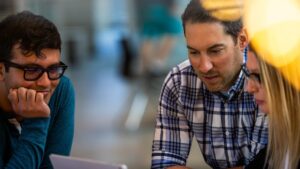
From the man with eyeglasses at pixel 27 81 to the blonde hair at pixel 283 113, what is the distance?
673 mm

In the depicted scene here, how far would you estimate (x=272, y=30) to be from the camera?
1.61m

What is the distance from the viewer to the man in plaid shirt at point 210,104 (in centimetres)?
189

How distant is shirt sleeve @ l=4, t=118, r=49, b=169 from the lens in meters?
1.83

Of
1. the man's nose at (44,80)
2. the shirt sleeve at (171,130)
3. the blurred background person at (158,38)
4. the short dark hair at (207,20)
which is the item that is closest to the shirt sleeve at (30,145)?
the man's nose at (44,80)

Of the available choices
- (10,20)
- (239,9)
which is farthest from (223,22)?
(10,20)

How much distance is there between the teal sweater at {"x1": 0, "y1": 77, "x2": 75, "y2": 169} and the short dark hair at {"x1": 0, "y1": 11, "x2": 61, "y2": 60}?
229 mm

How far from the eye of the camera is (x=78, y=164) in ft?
4.88

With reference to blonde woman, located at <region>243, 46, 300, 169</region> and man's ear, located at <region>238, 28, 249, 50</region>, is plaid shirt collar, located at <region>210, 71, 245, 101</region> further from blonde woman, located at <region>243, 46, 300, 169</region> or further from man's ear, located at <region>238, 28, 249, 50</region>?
blonde woman, located at <region>243, 46, 300, 169</region>

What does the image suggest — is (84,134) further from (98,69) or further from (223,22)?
(98,69)

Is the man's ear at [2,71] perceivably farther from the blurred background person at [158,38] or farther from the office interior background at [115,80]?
the blurred background person at [158,38]

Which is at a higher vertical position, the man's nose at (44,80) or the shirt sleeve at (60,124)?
the man's nose at (44,80)

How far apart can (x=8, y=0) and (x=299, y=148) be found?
735cm

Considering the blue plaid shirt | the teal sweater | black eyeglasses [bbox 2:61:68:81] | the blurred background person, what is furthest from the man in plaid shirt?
the blurred background person

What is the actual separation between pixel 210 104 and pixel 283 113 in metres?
0.50
